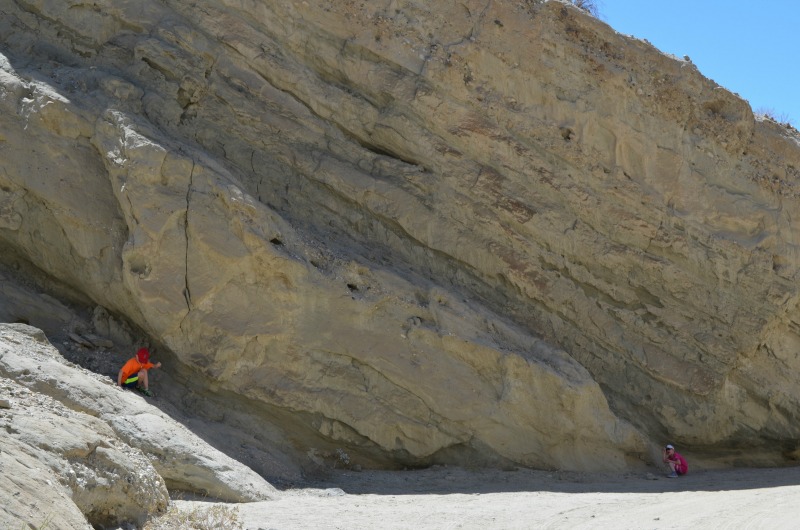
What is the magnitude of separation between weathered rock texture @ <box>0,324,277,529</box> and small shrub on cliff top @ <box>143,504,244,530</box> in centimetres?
11

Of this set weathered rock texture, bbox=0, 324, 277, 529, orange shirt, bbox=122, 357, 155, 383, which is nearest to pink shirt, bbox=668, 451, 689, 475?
weathered rock texture, bbox=0, 324, 277, 529

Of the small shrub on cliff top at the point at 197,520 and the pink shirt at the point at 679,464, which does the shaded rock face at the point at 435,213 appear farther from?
the small shrub on cliff top at the point at 197,520

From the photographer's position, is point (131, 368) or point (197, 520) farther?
point (131, 368)

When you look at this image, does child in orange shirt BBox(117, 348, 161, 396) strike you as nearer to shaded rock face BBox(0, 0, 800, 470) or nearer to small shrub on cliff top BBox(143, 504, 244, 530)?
shaded rock face BBox(0, 0, 800, 470)

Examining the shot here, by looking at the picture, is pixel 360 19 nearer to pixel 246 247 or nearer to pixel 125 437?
pixel 246 247

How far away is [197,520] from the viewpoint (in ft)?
21.8

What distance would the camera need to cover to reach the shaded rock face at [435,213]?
10234mm

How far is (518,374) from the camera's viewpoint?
10688 millimetres

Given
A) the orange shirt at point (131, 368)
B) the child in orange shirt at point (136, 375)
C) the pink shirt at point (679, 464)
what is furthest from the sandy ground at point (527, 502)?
the orange shirt at point (131, 368)

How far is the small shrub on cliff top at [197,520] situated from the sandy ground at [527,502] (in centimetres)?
20

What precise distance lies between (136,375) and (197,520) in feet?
10.8

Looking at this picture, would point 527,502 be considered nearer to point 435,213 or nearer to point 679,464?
point 679,464

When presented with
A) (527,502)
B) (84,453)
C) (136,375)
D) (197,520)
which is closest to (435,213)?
(527,502)

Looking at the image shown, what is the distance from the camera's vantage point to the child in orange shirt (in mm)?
9414
